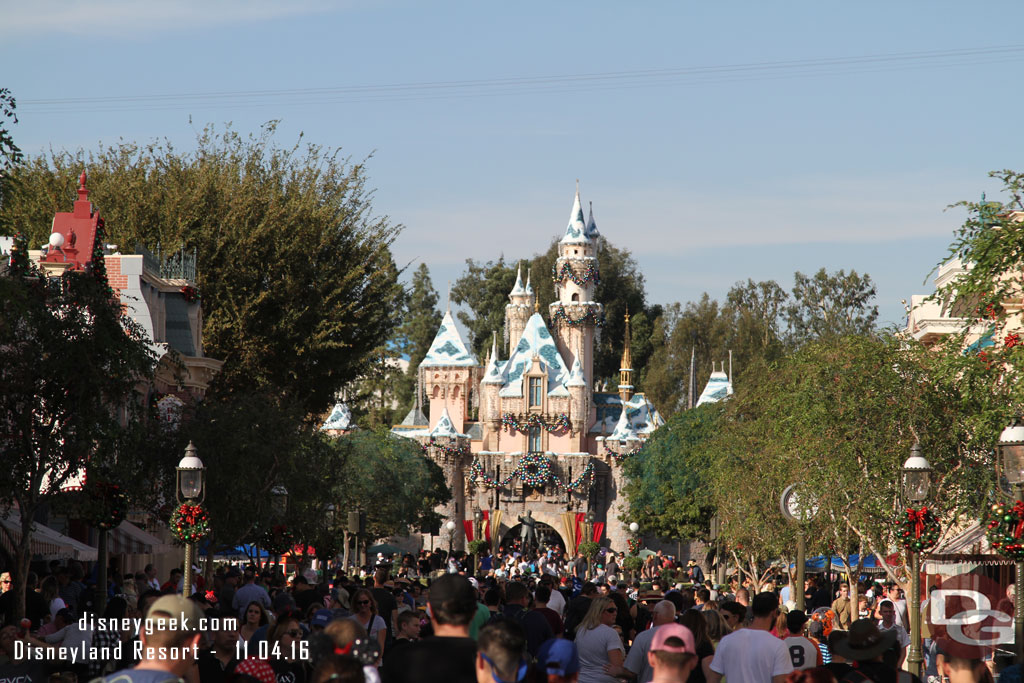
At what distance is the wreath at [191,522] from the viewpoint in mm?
19391

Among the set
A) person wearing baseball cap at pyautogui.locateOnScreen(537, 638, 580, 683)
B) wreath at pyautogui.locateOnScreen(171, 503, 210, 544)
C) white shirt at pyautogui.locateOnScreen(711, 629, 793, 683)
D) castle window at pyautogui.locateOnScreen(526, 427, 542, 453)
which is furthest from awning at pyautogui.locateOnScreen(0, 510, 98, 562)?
castle window at pyautogui.locateOnScreen(526, 427, 542, 453)

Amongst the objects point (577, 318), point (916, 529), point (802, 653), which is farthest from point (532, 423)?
point (802, 653)

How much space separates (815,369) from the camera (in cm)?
2933

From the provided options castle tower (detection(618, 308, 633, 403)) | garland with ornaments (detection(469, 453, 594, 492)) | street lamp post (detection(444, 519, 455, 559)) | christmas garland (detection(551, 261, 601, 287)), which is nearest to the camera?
street lamp post (detection(444, 519, 455, 559))

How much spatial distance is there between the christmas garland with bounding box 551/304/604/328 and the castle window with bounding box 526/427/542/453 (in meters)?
7.83

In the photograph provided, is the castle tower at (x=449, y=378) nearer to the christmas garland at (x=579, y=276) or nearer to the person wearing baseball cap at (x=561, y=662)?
the christmas garland at (x=579, y=276)

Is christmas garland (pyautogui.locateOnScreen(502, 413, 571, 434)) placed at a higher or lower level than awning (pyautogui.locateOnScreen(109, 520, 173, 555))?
higher

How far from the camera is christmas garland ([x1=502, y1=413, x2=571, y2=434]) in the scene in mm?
88500

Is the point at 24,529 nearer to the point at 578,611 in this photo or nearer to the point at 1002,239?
the point at 578,611

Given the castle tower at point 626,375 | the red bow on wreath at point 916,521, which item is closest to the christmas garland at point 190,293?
the red bow on wreath at point 916,521

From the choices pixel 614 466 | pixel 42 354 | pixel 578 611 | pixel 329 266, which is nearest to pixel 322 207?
pixel 329 266

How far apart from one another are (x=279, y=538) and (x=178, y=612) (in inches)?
897

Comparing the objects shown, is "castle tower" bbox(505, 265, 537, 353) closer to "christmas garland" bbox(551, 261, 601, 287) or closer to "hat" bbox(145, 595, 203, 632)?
"christmas garland" bbox(551, 261, 601, 287)

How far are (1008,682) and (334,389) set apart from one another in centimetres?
2929
